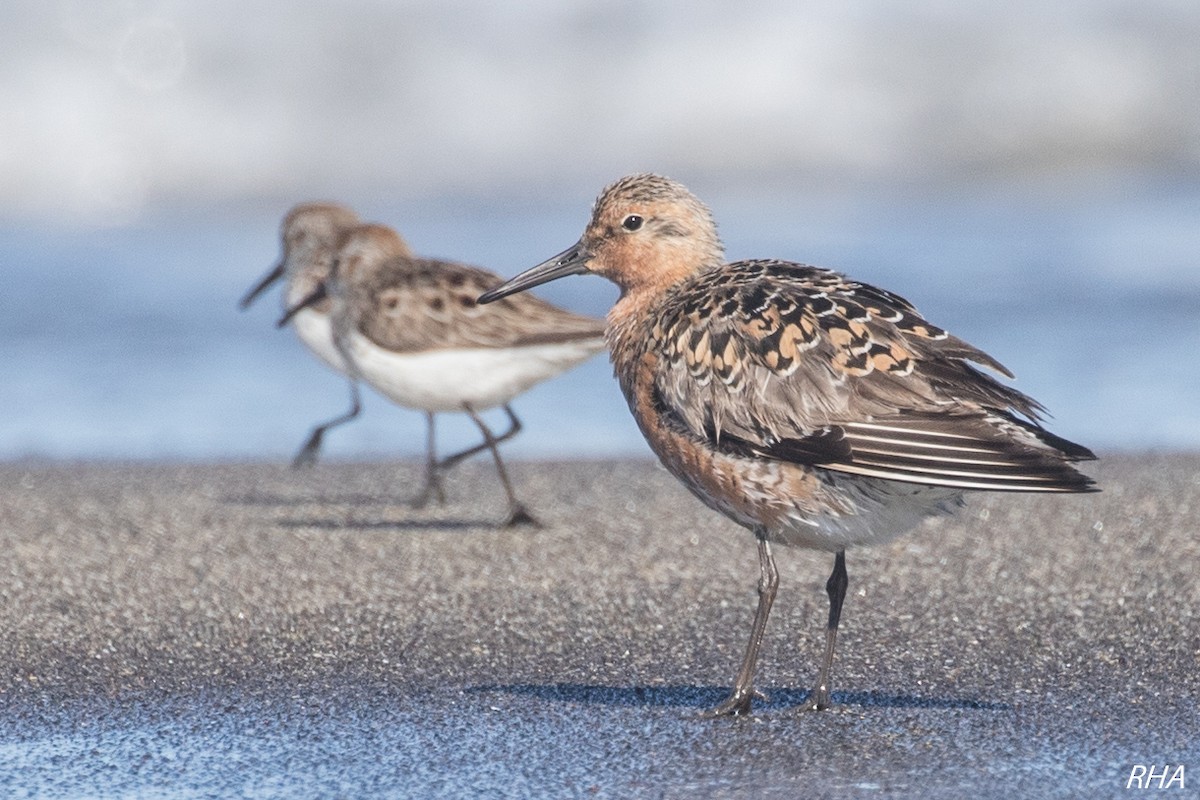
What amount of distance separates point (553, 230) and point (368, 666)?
11.5m

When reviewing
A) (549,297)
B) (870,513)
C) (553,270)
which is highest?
(553,270)

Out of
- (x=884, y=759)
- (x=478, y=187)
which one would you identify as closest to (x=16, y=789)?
(x=884, y=759)

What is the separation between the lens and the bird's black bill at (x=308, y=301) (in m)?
8.90

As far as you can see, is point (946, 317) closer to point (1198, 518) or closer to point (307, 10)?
point (1198, 518)

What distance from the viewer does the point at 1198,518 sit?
677 cm

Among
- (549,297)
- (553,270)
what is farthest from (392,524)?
(549,297)

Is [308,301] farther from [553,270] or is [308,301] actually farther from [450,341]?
[553,270]

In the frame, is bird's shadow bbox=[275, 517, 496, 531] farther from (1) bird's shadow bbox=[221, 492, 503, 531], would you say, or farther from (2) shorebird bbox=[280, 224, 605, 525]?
(2) shorebird bbox=[280, 224, 605, 525]

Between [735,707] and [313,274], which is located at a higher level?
[313,274]

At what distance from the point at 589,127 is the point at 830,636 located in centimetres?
1605

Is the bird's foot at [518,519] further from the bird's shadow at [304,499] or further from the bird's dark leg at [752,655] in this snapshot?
the bird's dark leg at [752,655]

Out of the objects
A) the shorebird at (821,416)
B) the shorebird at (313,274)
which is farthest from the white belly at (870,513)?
the shorebird at (313,274)

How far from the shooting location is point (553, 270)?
5605 mm

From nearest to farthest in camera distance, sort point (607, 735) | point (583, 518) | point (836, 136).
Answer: point (607, 735) → point (583, 518) → point (836, 136)
